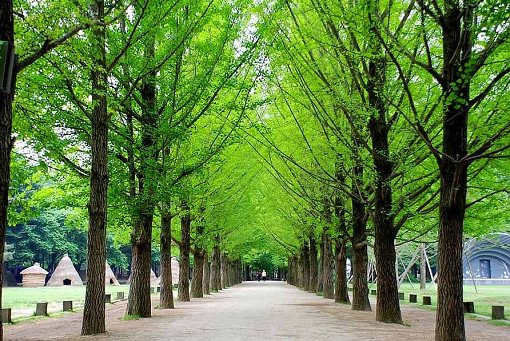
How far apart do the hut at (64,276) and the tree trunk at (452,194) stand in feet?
187

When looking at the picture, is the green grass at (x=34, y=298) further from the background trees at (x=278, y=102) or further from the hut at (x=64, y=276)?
the hut at (x=64, y=276)

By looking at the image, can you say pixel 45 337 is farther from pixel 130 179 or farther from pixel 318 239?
pixel 318 239

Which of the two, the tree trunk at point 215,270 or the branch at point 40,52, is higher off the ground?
the branch at point 40,52

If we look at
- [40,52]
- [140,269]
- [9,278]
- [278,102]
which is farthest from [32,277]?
[40,52]

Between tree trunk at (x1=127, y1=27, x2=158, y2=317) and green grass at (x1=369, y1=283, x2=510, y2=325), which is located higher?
tree trunk at (x1=127, y1=27, x2=158, y2=317)

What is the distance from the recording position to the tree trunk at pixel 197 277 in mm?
29641

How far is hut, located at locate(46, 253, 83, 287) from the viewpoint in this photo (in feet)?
193

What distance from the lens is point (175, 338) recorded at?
34.8ft

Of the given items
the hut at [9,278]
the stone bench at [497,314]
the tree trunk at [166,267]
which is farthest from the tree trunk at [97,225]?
the hut at [9,278]

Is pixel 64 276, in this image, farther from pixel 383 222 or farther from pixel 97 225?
pixel 383 222

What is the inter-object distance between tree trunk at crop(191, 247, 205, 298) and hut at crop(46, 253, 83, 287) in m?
33.9

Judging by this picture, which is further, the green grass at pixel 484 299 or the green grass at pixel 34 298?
the green grass at pixel 34 298

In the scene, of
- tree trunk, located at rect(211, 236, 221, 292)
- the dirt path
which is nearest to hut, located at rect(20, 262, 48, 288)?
tree trunk, located at rect(211, 236, 221, 292)

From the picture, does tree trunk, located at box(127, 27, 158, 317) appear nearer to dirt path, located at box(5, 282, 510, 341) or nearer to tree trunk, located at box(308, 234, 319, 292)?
dirt path, located at box(5, 282, 510, 341)
